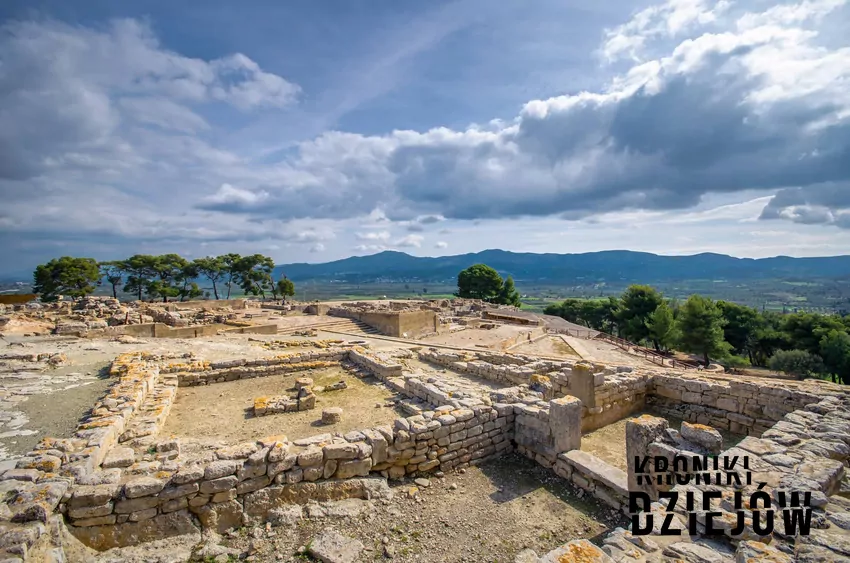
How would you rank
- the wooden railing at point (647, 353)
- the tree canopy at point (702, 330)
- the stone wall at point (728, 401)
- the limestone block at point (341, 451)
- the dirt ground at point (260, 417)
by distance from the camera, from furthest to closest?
the tree canopy at point (702, 330)
the wooden railing at point (647, 353)
the stone wall at point (728, 401)
the dirt ground at point (260, 417)
the limestone block at point (341, 451)

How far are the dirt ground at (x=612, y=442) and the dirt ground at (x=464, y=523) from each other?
5.10ft

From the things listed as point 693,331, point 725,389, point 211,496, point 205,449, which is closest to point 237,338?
point 205,449

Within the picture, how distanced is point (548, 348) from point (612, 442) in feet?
45.8

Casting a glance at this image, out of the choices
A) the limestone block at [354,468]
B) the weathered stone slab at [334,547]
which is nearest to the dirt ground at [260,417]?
the limestone block at [354,468]

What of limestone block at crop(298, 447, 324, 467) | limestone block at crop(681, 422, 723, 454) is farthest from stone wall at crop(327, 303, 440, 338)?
limestone block at crop(681, 422, 723, 454)

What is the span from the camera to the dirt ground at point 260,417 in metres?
7.76

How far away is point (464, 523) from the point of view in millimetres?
5176

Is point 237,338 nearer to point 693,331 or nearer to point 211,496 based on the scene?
point 211,496

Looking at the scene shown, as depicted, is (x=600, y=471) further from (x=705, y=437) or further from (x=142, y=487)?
A: (x=142, y=487)

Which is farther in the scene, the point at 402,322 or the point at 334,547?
the point at 402,322

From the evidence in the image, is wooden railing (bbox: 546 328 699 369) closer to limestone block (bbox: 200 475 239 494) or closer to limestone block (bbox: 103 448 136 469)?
limestone block (bbox: 200 475 239 494)

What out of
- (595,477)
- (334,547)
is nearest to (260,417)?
(334,547)

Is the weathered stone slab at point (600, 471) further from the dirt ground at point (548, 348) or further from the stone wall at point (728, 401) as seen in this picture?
the dirt ground at point (548, 348)

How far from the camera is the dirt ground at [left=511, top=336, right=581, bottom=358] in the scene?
66.2ft
